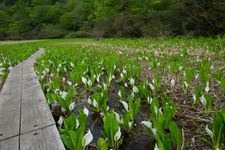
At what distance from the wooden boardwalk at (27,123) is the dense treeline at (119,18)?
40.2 feet

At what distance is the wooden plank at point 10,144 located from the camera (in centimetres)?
193

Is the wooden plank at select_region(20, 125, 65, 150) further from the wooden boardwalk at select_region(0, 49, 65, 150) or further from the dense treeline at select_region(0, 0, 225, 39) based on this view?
the dense treeline at select_region(0, 0, 225, 39)

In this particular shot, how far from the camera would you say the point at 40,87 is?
363cm

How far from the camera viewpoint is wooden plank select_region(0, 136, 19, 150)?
76.1 inches

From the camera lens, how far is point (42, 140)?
6.56ft

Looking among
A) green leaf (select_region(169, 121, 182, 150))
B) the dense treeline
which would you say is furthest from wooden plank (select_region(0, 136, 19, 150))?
the dense treeline

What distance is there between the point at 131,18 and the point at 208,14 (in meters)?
11.7

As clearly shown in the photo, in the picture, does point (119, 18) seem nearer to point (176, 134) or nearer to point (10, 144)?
point (10, 144)

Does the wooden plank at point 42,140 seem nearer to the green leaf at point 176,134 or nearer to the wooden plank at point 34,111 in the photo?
the wooden plank at point 34,111

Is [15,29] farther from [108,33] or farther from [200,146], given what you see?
[200,146]

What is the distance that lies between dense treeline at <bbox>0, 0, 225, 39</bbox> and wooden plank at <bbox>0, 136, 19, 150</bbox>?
13.2 m

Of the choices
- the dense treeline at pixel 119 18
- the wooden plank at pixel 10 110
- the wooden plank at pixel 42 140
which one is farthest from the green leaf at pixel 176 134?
the dense treeline at pixel 119 18

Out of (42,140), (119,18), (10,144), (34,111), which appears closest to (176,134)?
(42,140)

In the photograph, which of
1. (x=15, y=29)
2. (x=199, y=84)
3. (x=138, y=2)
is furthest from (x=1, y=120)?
(x=15, y=29)
